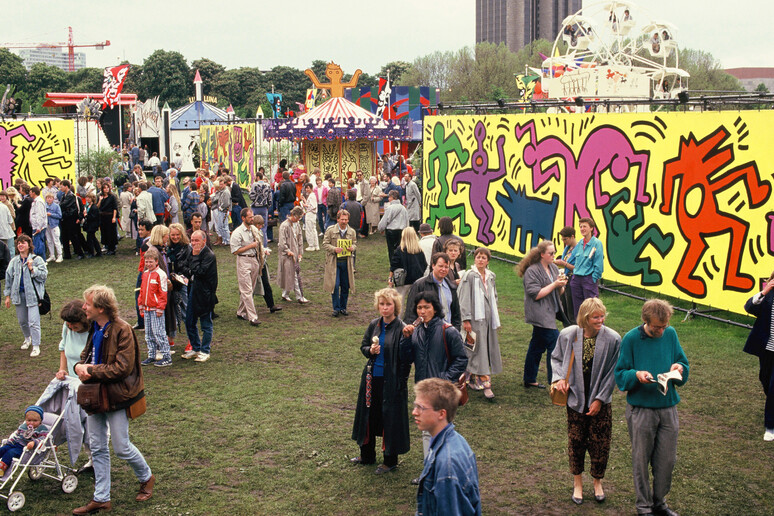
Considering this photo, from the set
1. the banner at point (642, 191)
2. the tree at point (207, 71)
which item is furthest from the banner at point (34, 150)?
the tree at point (207, 71)

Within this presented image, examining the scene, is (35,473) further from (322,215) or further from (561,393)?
(322,215)

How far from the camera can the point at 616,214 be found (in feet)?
46.9

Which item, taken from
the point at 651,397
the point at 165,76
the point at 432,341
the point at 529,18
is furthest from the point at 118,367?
the point at 529,18

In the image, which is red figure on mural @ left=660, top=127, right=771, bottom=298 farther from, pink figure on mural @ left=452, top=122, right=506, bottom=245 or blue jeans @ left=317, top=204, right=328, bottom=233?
blue jeans @ left=317, top=204, right=328, bottom=233

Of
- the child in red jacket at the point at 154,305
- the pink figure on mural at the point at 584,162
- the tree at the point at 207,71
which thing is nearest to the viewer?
the child in red jacket at the point at 154,305

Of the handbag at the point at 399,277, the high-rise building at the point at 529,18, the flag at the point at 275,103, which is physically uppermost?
the high-rise building at the point at 529,18

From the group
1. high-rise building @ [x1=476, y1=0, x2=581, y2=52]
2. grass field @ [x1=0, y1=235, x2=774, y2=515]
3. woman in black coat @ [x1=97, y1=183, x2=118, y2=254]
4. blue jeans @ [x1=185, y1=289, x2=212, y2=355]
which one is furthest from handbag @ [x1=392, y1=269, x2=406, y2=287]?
high-rise building @ [x1=476, y1=0, x2=581, y2=52]

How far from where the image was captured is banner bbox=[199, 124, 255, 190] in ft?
109

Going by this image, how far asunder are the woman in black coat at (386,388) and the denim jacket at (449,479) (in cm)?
256

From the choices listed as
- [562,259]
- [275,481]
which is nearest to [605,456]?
[275,481]

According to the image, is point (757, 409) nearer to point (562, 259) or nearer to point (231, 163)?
point (562, 259)

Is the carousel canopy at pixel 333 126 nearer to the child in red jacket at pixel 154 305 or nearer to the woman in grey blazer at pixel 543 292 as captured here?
the child in red jacket at pixel 154 305

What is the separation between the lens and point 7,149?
2241cm

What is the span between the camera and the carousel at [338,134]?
25391mm
